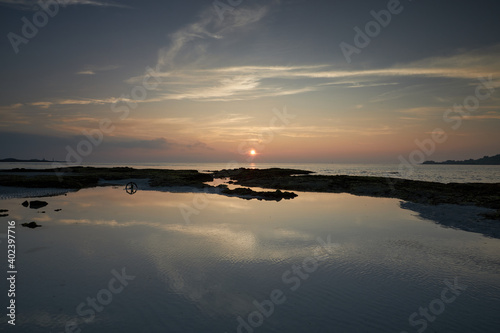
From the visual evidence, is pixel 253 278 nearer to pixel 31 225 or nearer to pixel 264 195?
pixel 31 225

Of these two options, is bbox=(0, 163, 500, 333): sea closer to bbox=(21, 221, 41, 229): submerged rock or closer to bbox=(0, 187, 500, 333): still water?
bbox=(0, 187, 500, 333): still water

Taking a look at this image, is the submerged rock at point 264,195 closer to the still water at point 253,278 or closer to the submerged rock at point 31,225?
the still water at point 253,278

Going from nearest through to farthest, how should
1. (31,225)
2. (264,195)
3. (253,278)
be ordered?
(253,278)
(31,225)
(264,195)

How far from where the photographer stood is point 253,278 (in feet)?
31.6

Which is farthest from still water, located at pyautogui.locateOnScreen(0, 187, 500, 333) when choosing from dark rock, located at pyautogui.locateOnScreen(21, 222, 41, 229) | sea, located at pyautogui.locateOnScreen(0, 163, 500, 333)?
dark rock, located at pyautogui.locateOnScreen(21, 222, 41, 229)

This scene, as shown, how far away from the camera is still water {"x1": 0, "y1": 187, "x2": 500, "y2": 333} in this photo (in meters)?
7.03

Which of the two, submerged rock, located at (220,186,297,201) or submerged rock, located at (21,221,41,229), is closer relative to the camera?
submerged rock, located at (21,221,41,229)

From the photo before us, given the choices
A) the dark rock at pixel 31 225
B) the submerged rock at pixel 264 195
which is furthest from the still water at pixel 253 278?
the submerged rock at pixel 264 195

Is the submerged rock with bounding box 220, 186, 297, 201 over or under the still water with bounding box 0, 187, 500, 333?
over

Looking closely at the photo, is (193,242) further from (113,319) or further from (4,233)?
(4,233)

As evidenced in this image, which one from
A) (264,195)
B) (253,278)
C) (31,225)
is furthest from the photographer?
(264,195)

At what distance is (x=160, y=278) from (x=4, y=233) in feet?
41.4

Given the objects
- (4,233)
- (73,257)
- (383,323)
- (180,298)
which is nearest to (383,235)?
(383,323)

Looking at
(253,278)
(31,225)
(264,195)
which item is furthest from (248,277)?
(264,195)
